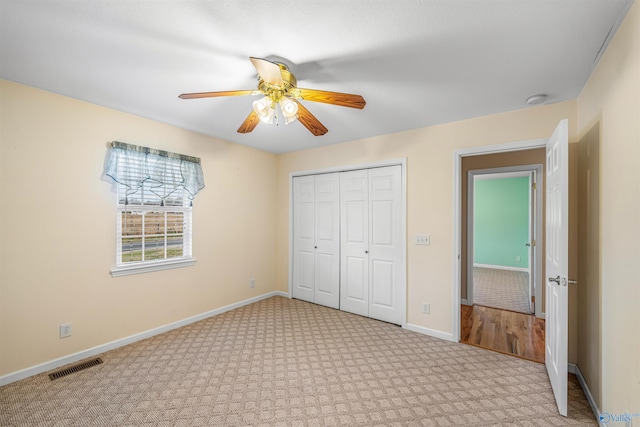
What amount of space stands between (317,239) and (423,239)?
5.28 ft

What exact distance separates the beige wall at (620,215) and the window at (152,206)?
3.70 meters

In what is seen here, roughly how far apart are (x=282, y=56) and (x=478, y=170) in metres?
3.58

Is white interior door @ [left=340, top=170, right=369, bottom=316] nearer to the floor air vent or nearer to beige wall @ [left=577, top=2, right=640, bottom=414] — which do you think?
beige wall @ [left=577, top=2, right=640, bottom=414]

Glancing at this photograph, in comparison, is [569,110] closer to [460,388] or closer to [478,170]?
[478,170]

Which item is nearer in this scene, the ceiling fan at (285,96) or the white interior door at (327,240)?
the ceiling fan at (285,96)

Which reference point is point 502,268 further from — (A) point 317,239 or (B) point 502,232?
(A) point 317,239

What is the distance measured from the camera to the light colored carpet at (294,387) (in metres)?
1.80

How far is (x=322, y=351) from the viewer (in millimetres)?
2693

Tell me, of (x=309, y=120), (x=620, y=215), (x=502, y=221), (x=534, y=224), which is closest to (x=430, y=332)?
(x=620, y=215)

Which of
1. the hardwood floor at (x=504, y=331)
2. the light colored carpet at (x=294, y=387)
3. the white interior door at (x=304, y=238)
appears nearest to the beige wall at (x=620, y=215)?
the light colored carpet at (x=294, y=387)

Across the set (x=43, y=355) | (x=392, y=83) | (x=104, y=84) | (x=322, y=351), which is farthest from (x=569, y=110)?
(x=43, y=355)

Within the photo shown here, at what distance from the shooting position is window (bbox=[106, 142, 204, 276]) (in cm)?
276

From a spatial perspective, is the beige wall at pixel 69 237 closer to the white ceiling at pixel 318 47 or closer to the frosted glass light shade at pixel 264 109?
the white ceiling at pixel 318 47

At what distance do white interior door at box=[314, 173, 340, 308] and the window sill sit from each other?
1.77m
